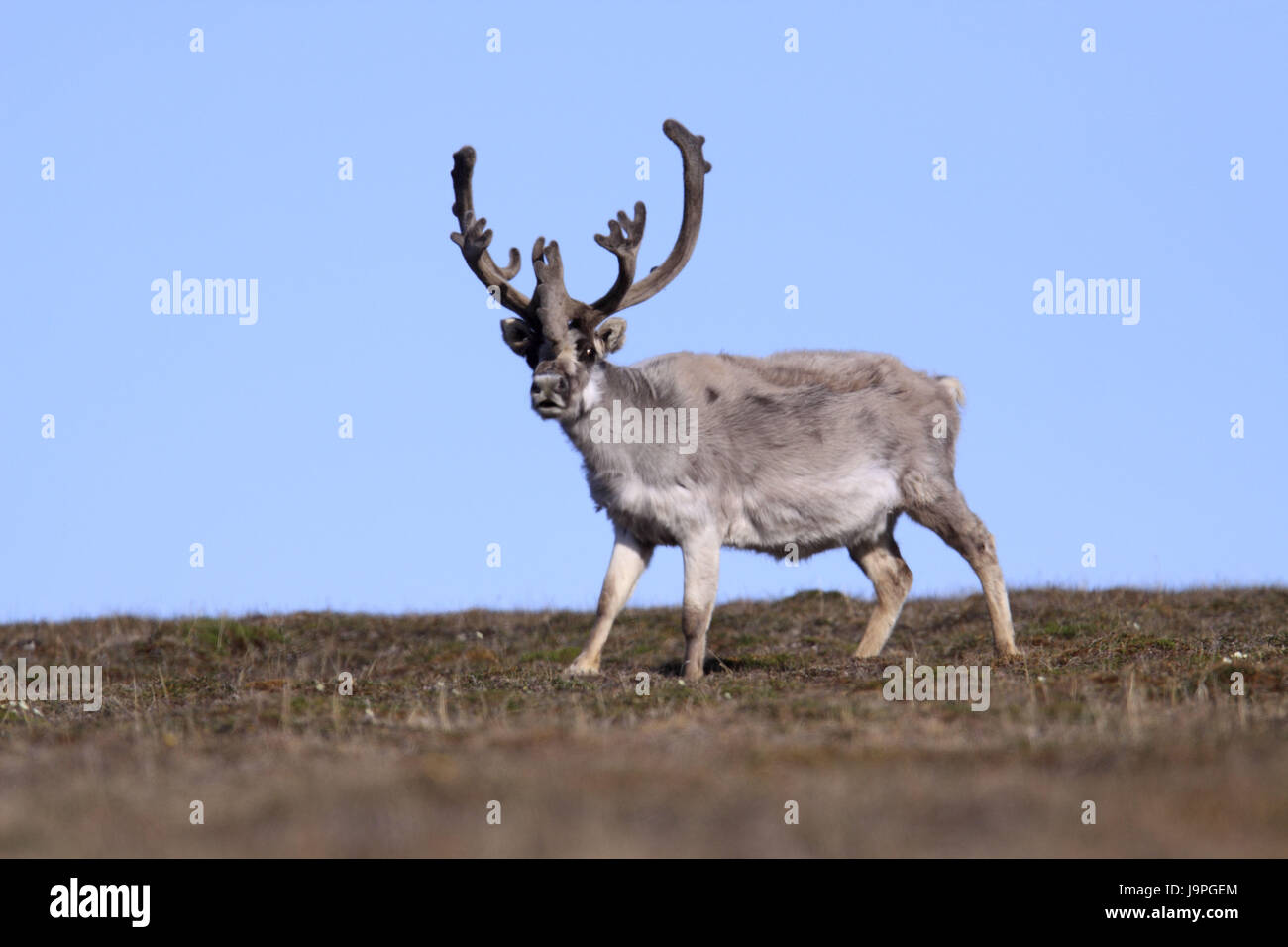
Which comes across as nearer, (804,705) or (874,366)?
(804,705)

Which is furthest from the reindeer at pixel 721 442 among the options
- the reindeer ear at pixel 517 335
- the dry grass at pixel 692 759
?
the dry grass at pixel 692 759

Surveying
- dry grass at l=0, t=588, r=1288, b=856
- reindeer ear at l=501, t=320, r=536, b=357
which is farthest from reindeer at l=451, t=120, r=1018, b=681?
dry grass at l=0, t=588, r=1288, b=856

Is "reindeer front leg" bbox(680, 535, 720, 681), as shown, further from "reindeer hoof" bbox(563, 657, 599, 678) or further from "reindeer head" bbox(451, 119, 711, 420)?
"reindeer head" bbox(451, 119, 711, 420)

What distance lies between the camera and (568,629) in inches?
840

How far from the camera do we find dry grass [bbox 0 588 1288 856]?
20.6ft

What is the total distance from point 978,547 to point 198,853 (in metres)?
10.8

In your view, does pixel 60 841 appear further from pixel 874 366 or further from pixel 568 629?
pixel 568 629

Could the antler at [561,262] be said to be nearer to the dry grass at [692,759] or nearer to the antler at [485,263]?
the antler at [485,263]

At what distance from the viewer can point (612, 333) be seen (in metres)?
14.8

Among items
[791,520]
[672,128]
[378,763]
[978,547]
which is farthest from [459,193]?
[378,763]

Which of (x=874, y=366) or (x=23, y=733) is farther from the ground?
(x=874, y=366)

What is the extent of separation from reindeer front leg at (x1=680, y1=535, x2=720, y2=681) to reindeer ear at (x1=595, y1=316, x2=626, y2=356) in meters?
1.96

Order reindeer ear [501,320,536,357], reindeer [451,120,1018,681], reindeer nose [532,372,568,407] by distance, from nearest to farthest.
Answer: reindeer nose [532,372,568,407]
reindeer [451,120,1018,681]
reindeer ear [501,320,536,357]
